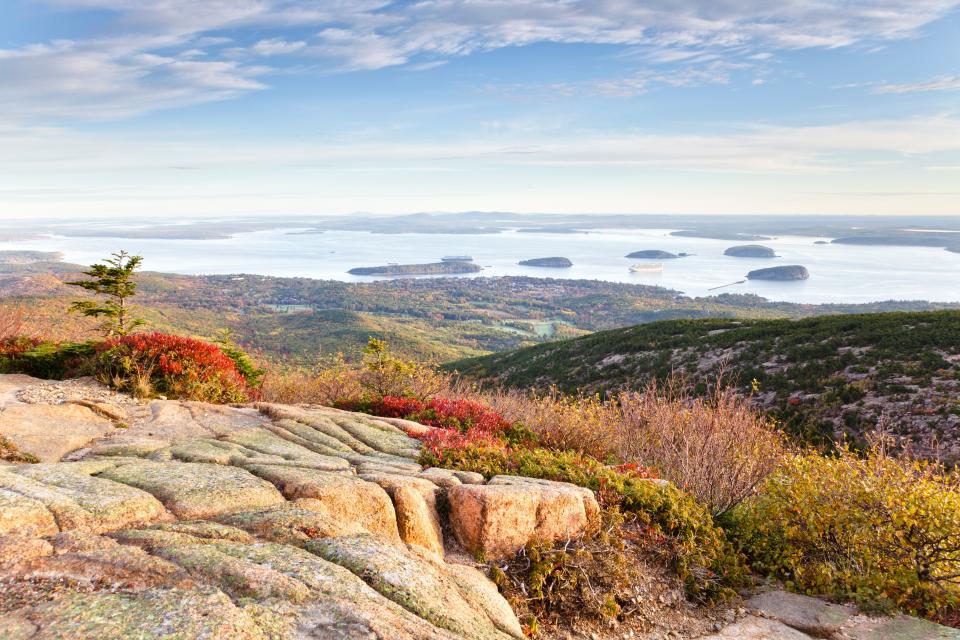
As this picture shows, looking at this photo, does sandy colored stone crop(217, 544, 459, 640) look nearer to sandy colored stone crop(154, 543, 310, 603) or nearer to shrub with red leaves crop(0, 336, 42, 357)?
sandy colored stone crop(154, 543, 310, 603)

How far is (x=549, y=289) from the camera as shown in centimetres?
19400

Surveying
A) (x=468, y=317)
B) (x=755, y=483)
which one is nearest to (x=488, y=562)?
(x=755, y=483)

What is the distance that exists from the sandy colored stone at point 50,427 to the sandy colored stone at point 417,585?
15.8 ft

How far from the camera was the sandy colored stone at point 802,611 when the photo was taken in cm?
636

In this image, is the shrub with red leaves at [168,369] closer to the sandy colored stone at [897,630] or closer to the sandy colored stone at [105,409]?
the sandy colored stone at [105,409]

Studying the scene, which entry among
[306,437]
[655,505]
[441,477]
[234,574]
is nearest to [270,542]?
[234,574]

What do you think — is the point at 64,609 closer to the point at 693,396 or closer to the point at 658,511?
the point at 658,511

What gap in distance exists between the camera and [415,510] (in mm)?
6355

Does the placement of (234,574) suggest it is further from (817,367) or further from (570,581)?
(817,367)

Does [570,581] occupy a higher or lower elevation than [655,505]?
lower

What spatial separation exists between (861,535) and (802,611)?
144 cm

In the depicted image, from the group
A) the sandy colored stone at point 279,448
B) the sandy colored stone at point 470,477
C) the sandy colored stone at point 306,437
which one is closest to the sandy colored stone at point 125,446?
the sandy colored stone at point 279,448

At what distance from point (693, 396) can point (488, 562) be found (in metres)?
23.5

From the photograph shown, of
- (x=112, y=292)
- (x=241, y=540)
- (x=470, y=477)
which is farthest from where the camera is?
(x=112, y=292)
